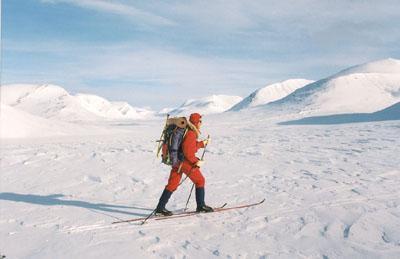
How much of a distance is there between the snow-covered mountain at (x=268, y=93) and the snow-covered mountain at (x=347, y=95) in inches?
1841

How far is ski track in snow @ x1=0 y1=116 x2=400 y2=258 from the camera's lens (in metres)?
6.29

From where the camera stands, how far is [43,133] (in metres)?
31.5

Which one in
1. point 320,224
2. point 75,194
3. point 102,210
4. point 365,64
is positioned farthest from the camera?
point 365,64

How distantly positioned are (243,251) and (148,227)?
1886 mm

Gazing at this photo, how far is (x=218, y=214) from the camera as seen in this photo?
800 centimetres

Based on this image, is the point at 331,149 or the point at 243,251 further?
the point at 331,149

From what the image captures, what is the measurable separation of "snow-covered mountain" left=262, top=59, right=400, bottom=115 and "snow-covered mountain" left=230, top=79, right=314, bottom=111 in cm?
4676

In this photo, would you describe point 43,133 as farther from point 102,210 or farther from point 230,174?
point 102,210

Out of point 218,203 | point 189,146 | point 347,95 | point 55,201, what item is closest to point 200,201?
point 189,146

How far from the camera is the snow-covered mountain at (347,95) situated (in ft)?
209

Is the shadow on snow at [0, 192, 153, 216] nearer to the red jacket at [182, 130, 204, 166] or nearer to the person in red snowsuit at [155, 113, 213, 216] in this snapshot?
the person in red snowsuit at [155, 113, 213, 216]

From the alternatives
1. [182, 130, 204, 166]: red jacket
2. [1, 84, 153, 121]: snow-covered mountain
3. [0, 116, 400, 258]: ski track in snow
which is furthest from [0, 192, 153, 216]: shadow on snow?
[1, 84, 153, 121]: snow-covered mountain

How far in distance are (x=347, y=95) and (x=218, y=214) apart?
68.4m

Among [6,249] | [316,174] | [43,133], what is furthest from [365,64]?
[6,249]
